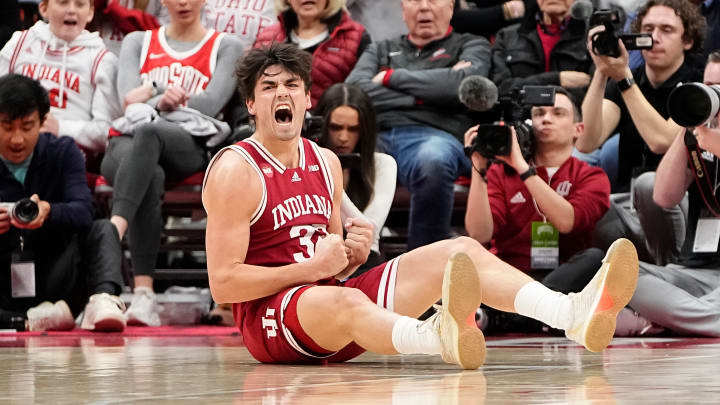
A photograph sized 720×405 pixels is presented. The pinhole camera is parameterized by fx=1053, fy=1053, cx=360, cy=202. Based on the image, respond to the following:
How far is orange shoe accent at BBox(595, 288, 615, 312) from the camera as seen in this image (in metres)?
2.82

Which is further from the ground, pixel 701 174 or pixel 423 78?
pixel 423 78

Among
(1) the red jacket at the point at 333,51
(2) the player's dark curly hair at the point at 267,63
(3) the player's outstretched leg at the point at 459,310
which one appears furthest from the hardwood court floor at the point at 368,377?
(1) the red jacket at the point at 333,51

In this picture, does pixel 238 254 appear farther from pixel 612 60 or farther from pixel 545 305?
pixel 612 60

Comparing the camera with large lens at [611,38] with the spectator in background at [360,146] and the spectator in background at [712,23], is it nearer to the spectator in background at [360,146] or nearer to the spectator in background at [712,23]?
the spectator in background at [712,23]

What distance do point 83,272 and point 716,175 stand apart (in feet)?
10.6

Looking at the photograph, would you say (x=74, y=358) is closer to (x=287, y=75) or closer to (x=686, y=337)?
(x=287, y=75)

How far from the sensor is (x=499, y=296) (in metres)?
3.03

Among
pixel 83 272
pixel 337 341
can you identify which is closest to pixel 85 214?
pixel 83 272

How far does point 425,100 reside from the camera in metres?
5.93

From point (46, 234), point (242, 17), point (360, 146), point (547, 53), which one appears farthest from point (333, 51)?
point (46, 234)

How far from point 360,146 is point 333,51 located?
1032mm

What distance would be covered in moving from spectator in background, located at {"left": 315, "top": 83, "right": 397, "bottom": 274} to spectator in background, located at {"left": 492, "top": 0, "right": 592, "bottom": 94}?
0.88 m

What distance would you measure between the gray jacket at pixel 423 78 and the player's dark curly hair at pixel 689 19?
1.06 meters

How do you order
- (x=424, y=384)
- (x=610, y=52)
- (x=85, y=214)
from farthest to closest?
1. (x=85, y=214)
2. (x=610, y=52)
3. (x=424, y=384)
